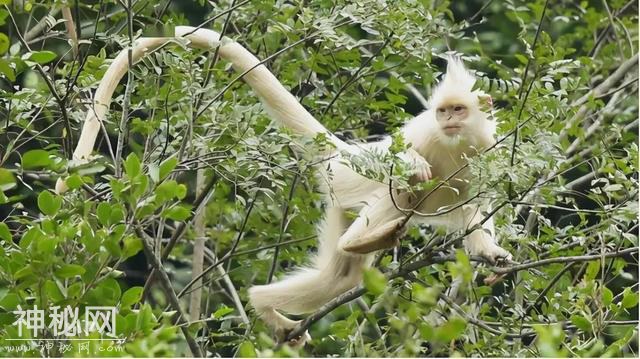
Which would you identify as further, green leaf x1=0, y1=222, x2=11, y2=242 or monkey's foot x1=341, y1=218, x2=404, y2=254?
monkey's foot x1=341, y1=218, x2=404, y2=254

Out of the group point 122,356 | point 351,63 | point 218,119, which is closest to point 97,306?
point 122,356

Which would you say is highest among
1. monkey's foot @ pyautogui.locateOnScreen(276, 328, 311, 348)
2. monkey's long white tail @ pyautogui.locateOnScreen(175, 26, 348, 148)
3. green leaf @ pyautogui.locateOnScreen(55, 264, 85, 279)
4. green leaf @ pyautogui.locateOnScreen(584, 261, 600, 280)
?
green leaf @ pyautogui.locateOnScreen(55, 264, 85, 279)

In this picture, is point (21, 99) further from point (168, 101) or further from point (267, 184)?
point (267, 184)

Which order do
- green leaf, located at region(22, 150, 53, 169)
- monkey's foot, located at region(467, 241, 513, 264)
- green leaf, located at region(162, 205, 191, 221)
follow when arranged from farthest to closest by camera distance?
monkey's foot, located at region(467, 241, 513, 264) < green leaf, located at region(162, 205, 191, 221) < green leaf, located at region(22, 150, 53, 169)

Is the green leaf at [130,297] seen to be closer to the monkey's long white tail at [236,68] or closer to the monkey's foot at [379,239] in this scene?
the monkey's long white tail at [236,68]

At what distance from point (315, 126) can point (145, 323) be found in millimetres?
1975

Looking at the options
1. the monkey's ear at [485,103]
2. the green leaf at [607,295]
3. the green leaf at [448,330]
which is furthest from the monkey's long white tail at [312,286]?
the green leaf at [448,330]

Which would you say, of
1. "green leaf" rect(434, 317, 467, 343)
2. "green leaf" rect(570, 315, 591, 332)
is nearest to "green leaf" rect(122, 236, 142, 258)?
"green leaf" rect(434, 317, 467, 343)

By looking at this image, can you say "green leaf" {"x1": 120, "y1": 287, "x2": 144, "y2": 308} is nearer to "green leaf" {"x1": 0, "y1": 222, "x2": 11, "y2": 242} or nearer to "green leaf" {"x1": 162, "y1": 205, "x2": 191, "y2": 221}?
"green leaf" {"x1": 162, "y1": 205, "x2": 191, "y2": 221}

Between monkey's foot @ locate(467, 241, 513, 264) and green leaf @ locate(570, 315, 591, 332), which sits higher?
green leaf @ locate(570, 315, 591, 332)

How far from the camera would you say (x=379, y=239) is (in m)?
4.70

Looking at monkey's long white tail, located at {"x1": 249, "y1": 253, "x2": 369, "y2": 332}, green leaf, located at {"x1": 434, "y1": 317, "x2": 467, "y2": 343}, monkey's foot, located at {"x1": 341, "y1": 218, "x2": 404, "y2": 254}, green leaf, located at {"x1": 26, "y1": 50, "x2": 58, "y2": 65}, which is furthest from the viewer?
monkey's long white tail, located at {"x1": 249, "y1": 253, "x2": 369, "y2": 332}

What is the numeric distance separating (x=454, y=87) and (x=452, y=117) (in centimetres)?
15

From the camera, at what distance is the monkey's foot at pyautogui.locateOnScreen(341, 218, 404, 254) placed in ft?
15.2
